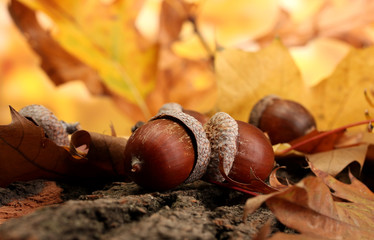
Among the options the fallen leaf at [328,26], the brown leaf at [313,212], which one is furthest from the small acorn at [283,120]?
the fallen leaf at [328,26]

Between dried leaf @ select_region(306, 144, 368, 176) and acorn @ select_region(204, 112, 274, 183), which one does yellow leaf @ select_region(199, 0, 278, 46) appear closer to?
dried leaf @ select_region(306, 144, 368, 176)

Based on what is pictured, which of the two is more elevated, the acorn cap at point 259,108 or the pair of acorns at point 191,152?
the acorn cap at point 259,108

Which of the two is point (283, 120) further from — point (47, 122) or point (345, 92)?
point (47, 122)

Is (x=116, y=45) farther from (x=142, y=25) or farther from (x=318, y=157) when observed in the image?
(x=318, y=157)

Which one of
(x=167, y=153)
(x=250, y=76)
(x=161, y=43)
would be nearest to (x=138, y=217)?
(x=167, y=153)

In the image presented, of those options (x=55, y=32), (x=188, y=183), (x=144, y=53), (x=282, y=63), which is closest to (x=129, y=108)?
(x=144, y=53)

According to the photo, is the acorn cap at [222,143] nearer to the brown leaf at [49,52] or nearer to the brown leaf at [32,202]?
the brown leaf at [32,202]
